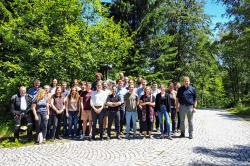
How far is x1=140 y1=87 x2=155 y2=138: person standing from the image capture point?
13031 millimetres

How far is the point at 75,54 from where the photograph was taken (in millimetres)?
16656

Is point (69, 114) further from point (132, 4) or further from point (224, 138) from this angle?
point (132, 4)

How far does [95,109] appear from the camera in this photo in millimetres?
12828

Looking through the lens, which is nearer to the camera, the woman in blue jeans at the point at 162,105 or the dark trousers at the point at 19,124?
the dark trousers at the point at 19,124

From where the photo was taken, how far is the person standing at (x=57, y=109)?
1280 centimetres

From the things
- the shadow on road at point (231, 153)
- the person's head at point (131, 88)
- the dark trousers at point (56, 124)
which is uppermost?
the person's head at point (131, 88)

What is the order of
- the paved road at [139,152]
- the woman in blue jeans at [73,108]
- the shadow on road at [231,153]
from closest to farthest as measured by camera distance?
the paved road at [139,152] < the shadow on road at [231,153] < the woman in blue jeans at [73,108]

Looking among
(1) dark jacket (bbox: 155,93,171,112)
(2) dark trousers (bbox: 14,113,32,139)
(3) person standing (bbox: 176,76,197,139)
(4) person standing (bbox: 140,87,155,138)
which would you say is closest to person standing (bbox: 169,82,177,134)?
(1) dark jacket (bbox: 155,93,171,112)

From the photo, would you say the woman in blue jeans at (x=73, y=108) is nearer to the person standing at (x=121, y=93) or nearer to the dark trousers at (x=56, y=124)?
the dark trousers at (x=56, y=124)

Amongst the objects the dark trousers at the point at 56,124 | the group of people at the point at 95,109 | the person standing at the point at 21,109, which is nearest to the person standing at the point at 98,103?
the group of people at the point at 95,109

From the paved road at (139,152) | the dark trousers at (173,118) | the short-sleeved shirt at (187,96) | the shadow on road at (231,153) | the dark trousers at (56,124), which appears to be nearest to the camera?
the paved road at (139,152)

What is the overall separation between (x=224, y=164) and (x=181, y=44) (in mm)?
30644

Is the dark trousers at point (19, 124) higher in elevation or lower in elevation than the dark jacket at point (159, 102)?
lower

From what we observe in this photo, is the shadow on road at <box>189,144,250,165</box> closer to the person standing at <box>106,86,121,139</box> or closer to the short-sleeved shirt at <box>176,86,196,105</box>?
the short-sleeved shirt at <box>176,86,196,105</box>
